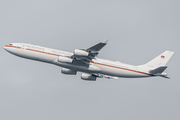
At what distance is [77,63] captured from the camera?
64.4m

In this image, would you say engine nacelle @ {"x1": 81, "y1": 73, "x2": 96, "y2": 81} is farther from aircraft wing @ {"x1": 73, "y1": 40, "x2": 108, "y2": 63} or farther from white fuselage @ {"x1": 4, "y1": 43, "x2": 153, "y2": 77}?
aircraft wing @ {"x1": 73, "y1": 40, "x2": 108, "y2": 63}

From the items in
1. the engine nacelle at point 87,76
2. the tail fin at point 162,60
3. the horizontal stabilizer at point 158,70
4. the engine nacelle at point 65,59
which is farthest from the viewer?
the engine nacelle at point 87,76

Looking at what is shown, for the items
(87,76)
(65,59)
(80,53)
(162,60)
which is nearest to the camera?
(80,53)

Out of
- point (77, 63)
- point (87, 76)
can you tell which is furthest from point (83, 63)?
point (87, 76)

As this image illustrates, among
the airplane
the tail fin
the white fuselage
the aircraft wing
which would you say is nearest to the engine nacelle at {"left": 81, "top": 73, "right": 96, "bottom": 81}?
the airplane

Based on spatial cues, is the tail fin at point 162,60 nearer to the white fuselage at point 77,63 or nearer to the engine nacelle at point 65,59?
the white fuselage at point 77,63

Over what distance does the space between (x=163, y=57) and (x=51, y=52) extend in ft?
96.4

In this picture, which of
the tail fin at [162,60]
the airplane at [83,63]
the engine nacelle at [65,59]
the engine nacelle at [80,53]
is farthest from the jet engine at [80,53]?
the tail fin at [162,60]

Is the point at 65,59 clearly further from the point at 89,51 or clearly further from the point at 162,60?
the point at 162,60

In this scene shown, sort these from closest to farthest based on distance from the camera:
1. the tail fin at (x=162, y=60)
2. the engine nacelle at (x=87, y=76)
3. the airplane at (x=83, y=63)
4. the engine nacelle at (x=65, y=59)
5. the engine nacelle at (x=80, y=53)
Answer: the engine nacelle at (x=80, y=53), the engine nacelle at (x=65, y=59), the airplane at (x=83, y=63), the tail fin at (x=162, y=60), the engine nacelle at (x=87, y=76)

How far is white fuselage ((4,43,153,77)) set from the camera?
64.2 m

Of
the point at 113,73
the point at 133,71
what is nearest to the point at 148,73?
the point at 133,71

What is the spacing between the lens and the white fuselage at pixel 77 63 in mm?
64188

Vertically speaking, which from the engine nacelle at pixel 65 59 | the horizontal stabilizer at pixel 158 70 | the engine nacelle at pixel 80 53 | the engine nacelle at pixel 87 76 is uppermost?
the engine nacelle at pixel 80 53
